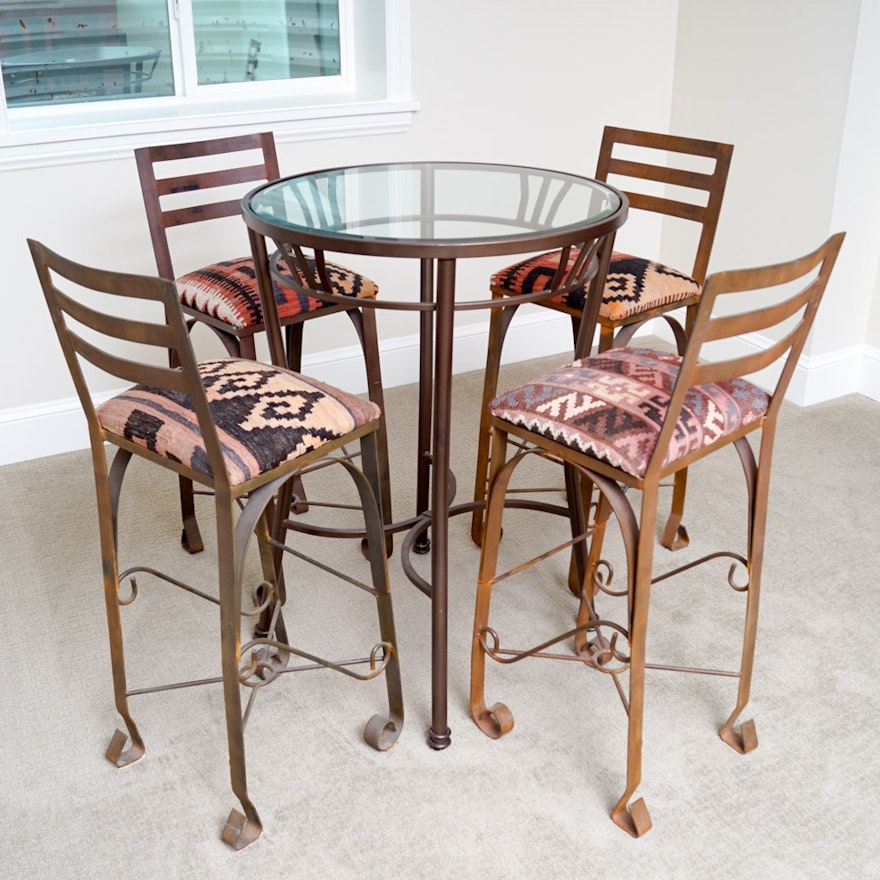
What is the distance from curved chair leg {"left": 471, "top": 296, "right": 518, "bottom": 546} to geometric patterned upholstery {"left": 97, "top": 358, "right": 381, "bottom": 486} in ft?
2.20

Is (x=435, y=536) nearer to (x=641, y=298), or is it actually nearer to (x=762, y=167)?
(x=641, y=298)

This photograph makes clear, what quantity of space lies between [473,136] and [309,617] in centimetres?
187

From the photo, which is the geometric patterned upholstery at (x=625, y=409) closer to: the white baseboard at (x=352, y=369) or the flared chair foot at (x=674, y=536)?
the flared chair foot at (x=674, y=536)

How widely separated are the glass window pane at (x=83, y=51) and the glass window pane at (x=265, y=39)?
136mm

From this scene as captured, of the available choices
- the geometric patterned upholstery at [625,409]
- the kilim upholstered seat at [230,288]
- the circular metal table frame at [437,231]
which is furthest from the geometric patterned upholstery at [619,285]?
the geometric patterned upholstery at [625,409]

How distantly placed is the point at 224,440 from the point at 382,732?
2.29ft

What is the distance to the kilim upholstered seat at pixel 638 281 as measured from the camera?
2.39 m

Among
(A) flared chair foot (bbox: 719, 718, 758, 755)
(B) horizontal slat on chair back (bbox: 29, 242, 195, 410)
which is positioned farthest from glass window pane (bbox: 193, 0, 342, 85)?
(A) flared chair foot (bbox: 719, 718, 758, 755)

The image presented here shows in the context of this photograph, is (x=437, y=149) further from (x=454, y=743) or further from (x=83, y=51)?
(x=454, y=743)

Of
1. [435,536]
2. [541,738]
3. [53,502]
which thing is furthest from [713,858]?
[53,502]

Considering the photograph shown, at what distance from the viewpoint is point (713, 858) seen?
172cm

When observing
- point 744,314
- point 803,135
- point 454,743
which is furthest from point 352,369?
point 744,314

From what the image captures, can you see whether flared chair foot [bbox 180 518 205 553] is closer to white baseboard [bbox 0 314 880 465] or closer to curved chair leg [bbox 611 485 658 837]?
white baseboard [bbox 0 314 880 465]

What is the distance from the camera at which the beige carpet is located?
5.69 feet
